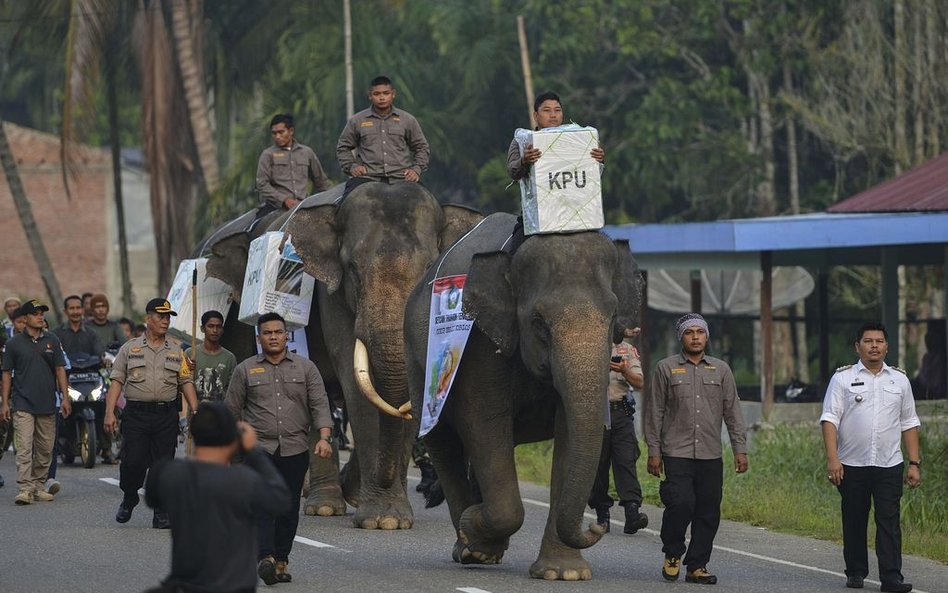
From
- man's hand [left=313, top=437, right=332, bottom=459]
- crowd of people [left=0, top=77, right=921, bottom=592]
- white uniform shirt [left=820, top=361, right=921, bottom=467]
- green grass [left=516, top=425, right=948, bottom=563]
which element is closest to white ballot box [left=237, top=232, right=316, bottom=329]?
crowd of people [left=0, top=77, right=921, bottom=592]

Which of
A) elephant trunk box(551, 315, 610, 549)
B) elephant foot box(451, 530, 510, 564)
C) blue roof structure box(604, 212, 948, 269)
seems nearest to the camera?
elephant trunk box(551, 315, 610, 549)

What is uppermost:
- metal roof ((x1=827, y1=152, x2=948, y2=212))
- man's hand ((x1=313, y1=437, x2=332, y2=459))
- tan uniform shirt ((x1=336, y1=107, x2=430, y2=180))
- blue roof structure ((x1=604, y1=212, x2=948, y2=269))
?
metal roof ((x1=827, y1=152, x2=948, y2=212))

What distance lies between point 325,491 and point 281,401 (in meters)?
3.95

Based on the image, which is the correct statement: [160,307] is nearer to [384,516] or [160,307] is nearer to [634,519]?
[384,516]

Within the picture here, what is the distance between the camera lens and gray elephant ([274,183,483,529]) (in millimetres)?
14328

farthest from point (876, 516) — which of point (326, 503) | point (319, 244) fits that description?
point (319, 244)

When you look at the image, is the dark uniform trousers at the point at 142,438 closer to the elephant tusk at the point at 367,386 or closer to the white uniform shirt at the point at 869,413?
the elephant tusk at the point at 367,386

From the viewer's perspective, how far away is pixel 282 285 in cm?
1602

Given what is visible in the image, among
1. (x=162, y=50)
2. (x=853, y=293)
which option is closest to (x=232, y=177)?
(x=162, y=50)

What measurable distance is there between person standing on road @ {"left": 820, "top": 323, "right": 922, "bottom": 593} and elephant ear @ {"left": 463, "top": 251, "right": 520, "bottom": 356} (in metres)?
2.00

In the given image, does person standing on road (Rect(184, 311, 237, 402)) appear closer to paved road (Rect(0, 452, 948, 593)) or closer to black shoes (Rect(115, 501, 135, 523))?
black shoes (Rect(115, 501, 135, 523))

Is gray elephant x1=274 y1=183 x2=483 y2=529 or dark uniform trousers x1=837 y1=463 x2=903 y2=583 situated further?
gray elephant x1=274 y1=183 x2=483 y2=529

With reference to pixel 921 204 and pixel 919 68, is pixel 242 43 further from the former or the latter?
pixel 921 204

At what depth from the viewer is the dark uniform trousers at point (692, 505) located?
11750 millimetres
